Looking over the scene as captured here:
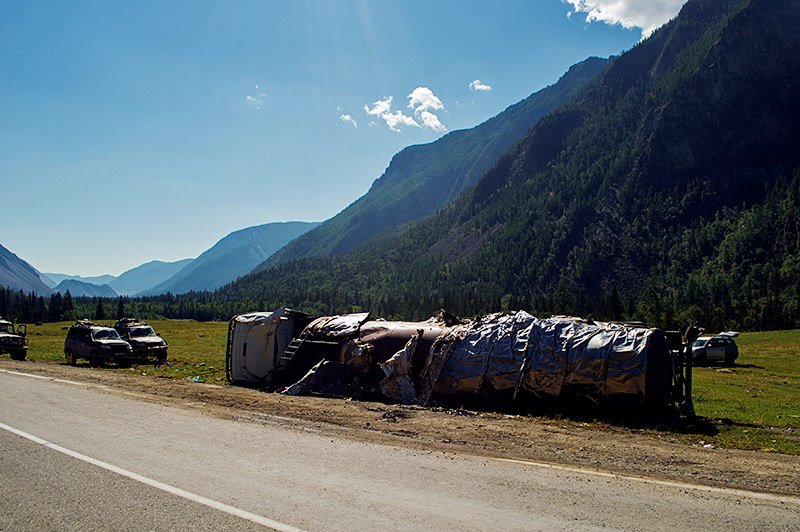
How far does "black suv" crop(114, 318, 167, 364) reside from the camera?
34.8m

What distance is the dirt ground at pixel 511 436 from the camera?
10.2 meters

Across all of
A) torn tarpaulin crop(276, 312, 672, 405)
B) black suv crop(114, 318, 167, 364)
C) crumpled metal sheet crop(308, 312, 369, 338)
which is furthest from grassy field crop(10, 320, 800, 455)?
crumpled metal sheet crop(308, 312, 369, 338)

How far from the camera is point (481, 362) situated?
18828 mm

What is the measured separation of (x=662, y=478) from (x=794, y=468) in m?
2.88

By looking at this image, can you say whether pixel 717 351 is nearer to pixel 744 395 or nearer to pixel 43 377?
pixel 744 395

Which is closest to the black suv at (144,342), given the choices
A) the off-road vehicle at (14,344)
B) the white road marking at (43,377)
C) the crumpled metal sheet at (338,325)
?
the off-road vehicle at (14,344)

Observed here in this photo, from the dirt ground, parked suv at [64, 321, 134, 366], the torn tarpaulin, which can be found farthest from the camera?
parked suv at [64, 321, 134, 366]

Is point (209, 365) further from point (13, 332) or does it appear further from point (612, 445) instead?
point (612, 445)

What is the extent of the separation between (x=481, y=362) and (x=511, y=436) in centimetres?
540

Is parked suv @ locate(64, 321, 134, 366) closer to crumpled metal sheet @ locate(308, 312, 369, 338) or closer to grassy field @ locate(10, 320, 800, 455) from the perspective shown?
grassy field @ locate(10, 320, 800, 455)

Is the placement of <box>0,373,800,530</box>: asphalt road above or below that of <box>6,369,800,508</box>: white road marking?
above

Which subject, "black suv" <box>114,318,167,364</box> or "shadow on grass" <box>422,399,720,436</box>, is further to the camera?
"black suv" <box>114,318,167,364</box>

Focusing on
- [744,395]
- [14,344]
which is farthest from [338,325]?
[14,344]

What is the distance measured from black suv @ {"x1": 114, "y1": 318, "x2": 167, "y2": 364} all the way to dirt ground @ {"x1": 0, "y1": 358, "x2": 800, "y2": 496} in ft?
47.1
